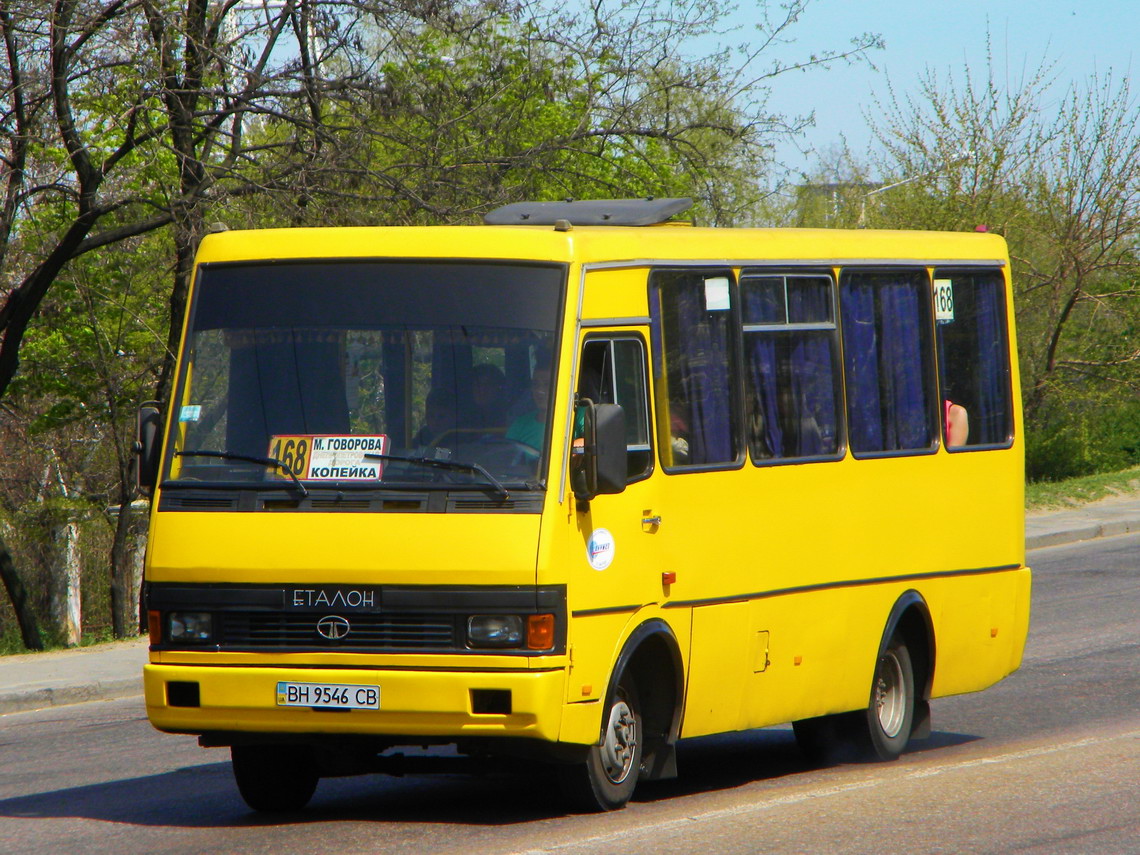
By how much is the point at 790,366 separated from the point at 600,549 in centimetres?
213

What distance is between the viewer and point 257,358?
24.9 ft

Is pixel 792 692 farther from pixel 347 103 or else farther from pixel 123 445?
pixel 123 445

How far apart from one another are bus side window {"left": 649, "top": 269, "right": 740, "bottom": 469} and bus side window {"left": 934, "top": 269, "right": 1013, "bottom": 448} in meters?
2.21

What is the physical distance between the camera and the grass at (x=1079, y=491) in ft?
83.9

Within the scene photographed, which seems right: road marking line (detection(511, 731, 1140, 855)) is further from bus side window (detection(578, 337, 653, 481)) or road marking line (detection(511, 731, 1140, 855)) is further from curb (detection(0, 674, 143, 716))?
curb (detection(0, 674, 143, 716))

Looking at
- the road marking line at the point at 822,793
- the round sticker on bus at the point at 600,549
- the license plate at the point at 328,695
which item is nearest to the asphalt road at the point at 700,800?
the road marking line at the point at 822,793

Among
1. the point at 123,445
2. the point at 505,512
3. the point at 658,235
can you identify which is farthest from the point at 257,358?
the point at 123,445

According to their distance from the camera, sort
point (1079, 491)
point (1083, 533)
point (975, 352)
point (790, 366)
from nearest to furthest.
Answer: point (790, 366)
point (975, 352)
point (1083, 533)
point (1079, 491)

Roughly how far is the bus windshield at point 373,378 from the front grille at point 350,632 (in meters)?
0.56

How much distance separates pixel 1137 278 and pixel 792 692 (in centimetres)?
2351

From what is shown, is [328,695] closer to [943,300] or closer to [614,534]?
[614,534]

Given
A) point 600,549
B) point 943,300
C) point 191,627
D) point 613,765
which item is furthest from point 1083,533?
point 191,627

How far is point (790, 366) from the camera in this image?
29.5ft

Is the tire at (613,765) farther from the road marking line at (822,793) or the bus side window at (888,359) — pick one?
the bus side window at (888,359)
